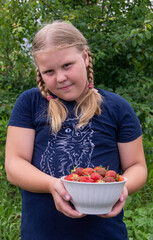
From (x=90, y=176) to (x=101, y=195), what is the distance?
0.09 meters

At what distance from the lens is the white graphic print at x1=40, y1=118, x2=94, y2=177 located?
5.23ft

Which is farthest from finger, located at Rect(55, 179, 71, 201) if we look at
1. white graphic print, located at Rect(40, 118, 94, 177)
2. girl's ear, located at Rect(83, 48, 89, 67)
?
girl's ear, located at Rect(83, 48, 89, 67)

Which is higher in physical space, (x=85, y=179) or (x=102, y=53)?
(x=102, y=53)

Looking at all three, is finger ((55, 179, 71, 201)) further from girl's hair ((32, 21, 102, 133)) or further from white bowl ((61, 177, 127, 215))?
girl's hair ((32, 21, 102, 133))

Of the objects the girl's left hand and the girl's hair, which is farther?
the girl's hair

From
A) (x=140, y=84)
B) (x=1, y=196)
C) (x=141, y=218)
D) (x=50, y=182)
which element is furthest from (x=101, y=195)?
(x=140, y=84)

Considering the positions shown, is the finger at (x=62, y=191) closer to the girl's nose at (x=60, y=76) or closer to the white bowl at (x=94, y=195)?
the white bowl at (x=94, y=195)

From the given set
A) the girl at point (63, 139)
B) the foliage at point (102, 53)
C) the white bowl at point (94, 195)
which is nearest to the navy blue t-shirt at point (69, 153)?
the girl at point (63, 139)

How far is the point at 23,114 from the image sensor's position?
5.47 feet

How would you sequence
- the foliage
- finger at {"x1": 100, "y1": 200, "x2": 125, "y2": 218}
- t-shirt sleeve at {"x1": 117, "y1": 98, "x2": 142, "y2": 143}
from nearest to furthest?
finger at {"x1": 100, "y1": 200, "x2": 125, "y2": 218}
t-shirt sleeve at {"x1": 117, "y1": 98, "x2": 142, "y2": 143}
the foliage

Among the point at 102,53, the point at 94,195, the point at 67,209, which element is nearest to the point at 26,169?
the point at 67,209

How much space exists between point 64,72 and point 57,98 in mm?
195

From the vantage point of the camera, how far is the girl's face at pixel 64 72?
1559 mm

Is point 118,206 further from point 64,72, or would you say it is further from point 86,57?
point 86,57
